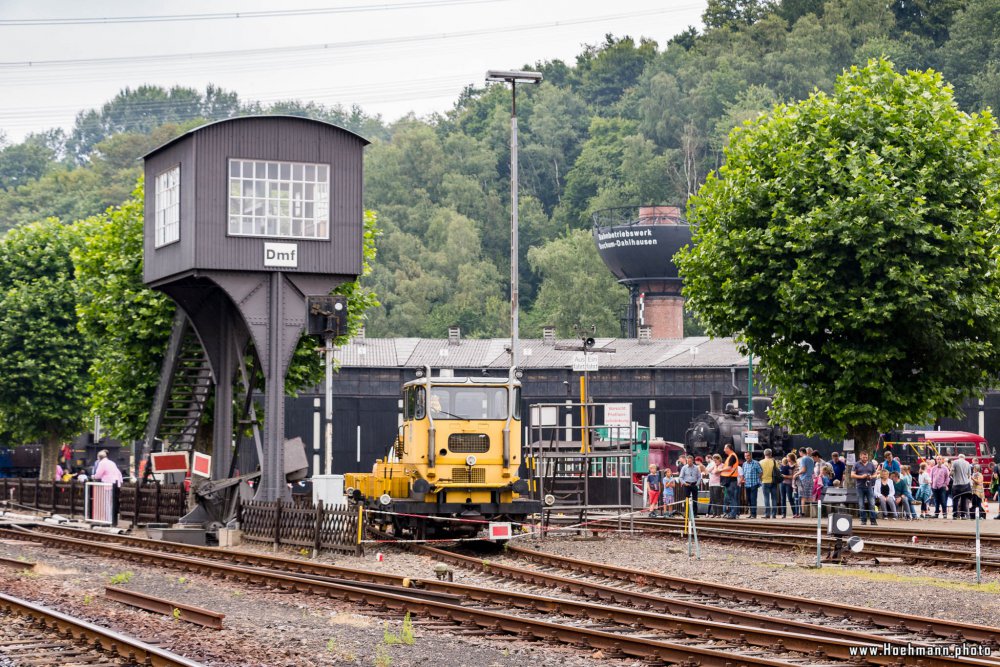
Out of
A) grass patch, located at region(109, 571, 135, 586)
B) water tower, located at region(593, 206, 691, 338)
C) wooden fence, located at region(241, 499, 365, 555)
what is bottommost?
grass patch, located at region(109, 571, 135, 586)

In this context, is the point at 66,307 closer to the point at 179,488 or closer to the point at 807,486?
the point at 179,488

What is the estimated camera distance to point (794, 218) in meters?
33.2

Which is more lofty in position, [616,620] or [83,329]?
[83,329]

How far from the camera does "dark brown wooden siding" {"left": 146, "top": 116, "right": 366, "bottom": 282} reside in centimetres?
2981

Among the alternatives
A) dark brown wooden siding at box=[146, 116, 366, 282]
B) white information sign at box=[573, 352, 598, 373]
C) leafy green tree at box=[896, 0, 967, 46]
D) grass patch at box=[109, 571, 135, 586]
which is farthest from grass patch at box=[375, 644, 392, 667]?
leafy green tree at box=[896, 0, 967, 46]

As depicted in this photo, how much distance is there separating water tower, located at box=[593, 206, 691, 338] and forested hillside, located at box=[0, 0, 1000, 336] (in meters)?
23.7

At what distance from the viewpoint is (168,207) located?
31766 mm

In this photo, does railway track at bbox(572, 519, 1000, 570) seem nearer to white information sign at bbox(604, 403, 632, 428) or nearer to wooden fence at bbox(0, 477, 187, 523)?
white information sign at bbox(604, 403, 632, 428)

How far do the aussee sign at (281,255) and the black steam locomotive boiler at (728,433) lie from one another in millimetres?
19023

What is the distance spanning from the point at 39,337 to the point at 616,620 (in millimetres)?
37427

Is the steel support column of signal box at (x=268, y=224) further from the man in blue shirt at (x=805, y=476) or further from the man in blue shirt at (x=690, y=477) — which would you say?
Answer: the man in blue shirt at (x=805, y=476)

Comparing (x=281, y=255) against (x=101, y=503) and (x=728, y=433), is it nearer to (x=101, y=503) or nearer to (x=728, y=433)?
(x=101, y=503)

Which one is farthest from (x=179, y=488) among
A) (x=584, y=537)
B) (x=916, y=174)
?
(x=916, y=174)

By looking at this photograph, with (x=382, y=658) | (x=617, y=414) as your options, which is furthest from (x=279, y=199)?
(x=382, y=658)
